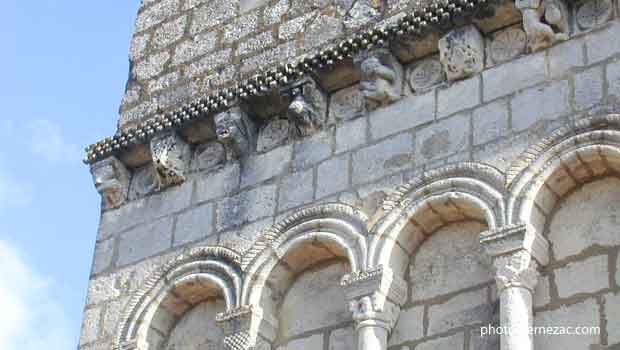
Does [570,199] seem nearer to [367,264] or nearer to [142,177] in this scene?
[367,264]

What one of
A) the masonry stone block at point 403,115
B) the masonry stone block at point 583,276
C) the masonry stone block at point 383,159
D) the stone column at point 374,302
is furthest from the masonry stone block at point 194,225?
the masonry stone block at point 583,276

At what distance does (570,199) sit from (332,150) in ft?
5.29

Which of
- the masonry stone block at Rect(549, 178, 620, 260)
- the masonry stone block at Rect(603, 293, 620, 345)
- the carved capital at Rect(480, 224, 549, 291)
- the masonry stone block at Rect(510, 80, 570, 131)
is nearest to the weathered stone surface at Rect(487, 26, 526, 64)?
the masonry stone block at Rect(510, 80, 570, 131)

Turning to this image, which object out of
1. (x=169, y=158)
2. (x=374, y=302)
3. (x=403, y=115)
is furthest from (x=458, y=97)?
(x=169, y=158)

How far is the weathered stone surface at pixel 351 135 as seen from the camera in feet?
25.2

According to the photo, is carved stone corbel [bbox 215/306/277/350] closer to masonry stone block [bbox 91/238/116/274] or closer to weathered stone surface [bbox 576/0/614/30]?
masonry stone block [bbox 91/238/116/274]

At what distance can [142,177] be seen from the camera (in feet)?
28.7

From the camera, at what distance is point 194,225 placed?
813 cm

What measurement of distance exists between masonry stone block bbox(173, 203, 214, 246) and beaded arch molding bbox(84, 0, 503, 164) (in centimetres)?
62

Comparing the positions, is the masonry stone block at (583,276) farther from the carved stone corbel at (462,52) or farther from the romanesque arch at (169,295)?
the romanesque arch at (169,295)

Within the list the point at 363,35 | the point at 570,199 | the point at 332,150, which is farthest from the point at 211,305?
the point at 570,199

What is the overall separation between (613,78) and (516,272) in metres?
1.19

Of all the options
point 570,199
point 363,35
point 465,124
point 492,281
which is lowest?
point 492,281

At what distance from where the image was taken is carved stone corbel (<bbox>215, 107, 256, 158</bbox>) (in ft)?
26.8
